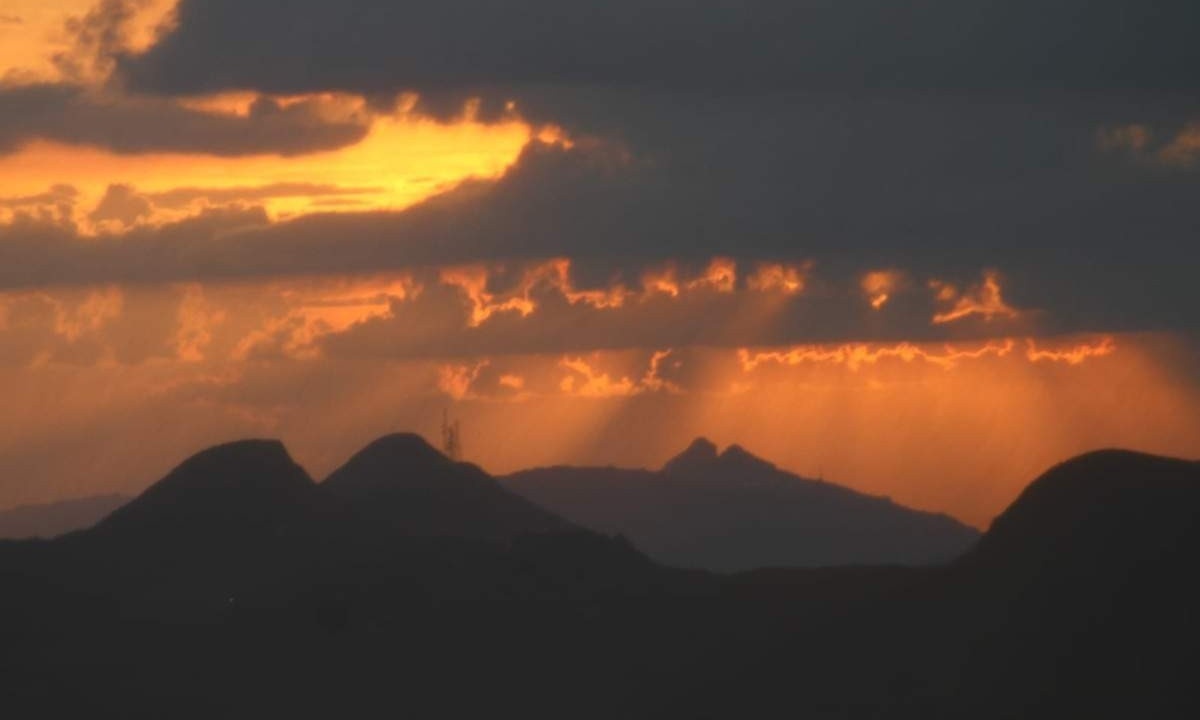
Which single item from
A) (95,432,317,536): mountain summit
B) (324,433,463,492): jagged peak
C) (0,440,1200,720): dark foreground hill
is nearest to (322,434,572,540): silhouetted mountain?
(324,433,463,492): jagged peak

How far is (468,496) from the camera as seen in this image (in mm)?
148375

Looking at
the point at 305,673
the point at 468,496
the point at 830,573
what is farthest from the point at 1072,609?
the point at 468,496

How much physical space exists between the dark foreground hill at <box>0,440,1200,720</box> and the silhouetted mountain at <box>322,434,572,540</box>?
14.5 m

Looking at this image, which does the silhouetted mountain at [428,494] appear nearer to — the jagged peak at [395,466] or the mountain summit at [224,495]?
the jagged peak at [395,466]

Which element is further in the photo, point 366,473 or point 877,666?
point 366,473

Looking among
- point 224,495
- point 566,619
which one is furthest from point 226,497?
point 566,619

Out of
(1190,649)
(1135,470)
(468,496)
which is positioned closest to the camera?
(1190,649)

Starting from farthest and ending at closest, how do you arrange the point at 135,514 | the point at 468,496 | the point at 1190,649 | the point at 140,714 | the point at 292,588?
the point at 468,496 < the point at 135,514 < the point at 292,588 < the point at 140,714 < the point at 1190,649

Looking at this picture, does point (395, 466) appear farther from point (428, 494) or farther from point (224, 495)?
point (224, 495)

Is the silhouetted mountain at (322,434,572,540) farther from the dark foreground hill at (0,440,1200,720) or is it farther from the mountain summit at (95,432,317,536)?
the dark foreground hill at (0,440,1200,720)

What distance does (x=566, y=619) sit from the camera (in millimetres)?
107625

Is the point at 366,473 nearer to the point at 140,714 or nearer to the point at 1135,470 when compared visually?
the point at 140,714

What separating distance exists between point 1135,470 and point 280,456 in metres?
54.4

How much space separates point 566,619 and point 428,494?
39792 mm
